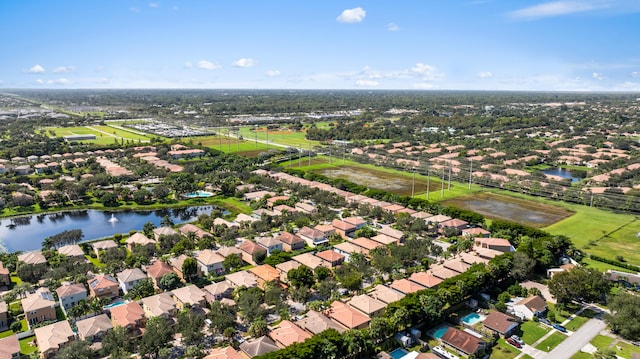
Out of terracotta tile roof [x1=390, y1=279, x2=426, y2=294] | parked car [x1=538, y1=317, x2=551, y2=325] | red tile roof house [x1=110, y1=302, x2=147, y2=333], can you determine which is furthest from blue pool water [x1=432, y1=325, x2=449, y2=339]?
red tile roof house [x1=110, y1=302, x2=147, y2=333]

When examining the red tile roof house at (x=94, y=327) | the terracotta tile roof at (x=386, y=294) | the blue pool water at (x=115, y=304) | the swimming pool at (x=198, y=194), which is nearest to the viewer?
the red tile roof house at (x=94, y=327)

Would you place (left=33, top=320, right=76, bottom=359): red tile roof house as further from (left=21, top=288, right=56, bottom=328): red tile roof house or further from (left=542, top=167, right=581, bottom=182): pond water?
(left=542, top=167, right=581, bottom=182): pond water

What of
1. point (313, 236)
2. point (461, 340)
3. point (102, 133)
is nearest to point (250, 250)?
point (313, 236)

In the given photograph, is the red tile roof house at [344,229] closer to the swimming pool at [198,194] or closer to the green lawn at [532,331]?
the green lawn at [532,331]

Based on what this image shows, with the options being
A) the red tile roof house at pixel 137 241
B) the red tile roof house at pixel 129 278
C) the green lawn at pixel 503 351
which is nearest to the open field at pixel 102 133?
the red tile roof house at pixel 137 241

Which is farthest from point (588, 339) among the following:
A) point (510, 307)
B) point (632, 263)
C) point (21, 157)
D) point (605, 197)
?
point (21, 157)

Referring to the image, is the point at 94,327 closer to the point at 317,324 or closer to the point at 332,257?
the point at 317,324
